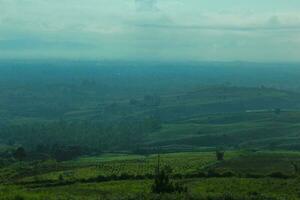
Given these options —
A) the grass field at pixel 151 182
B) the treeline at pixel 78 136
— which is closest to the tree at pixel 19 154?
the grass field at pixel 151 182

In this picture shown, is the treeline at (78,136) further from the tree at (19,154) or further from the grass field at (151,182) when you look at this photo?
the grass field at (151,182)

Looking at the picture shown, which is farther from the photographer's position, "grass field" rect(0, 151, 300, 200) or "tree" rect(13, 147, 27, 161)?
"tree" rect(13, 147, 27, 161)

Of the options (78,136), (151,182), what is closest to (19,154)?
(151,182)

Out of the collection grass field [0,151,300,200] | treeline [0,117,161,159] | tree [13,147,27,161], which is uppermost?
treeline [0,117,161,159]

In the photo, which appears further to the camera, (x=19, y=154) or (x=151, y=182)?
(x=19, y=154)

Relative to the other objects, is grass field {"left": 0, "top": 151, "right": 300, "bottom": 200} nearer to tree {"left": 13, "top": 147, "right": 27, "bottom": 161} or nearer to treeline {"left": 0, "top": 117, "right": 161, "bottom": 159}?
tree {"left": 13, "top": 147, "right": 27, "bottom": 161}

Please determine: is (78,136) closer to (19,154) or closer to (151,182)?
(19,154)

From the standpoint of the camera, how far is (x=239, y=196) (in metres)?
56.5

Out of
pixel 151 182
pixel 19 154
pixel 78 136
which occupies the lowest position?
pixel 151 182

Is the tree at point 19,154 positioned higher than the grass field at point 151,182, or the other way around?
the tree at point 19,154

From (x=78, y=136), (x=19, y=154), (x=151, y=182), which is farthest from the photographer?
(x=78, y=136)

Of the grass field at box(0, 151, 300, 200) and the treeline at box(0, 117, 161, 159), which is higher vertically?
the treeline at box(0, 117, 161, 159)

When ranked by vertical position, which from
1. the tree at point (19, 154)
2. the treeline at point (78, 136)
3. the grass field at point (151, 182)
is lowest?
the grass field at point (151, 182)

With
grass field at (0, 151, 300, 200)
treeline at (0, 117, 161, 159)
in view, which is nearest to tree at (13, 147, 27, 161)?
grass field at (0, 151, 300, 200)
